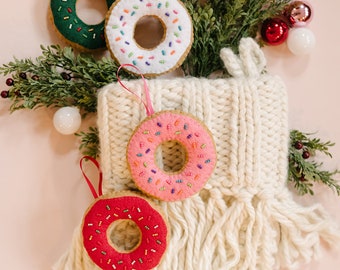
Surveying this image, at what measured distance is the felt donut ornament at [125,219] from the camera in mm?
876

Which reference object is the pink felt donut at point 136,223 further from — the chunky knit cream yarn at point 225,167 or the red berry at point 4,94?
the red berry at point 4,94

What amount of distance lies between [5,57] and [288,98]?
0.65 meters

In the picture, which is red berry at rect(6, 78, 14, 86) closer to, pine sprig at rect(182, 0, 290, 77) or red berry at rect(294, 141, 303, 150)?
pine sprig at rect(182, 0, 290, 77)

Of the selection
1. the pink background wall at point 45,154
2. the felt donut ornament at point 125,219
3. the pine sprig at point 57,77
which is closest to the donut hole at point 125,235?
the felt donut ornament at point 125,219

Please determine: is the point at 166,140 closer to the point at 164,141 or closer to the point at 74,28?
the point at 164,141

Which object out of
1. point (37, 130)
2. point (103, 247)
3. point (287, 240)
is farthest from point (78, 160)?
point (287, 240)

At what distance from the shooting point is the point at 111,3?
1.00m

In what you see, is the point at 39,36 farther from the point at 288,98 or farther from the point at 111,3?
the point at 288,98

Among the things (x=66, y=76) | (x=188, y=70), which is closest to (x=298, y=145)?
(x=188, y=70)

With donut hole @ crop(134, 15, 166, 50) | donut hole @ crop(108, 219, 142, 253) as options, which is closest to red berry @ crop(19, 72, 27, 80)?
donut hole @ crop(134, 15, 166, 50)

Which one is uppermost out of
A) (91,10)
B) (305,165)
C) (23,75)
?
(91,10)

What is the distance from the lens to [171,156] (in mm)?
935

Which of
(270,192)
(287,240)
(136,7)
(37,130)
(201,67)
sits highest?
(136,7)

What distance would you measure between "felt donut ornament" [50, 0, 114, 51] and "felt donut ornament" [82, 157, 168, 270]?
0.34 m
